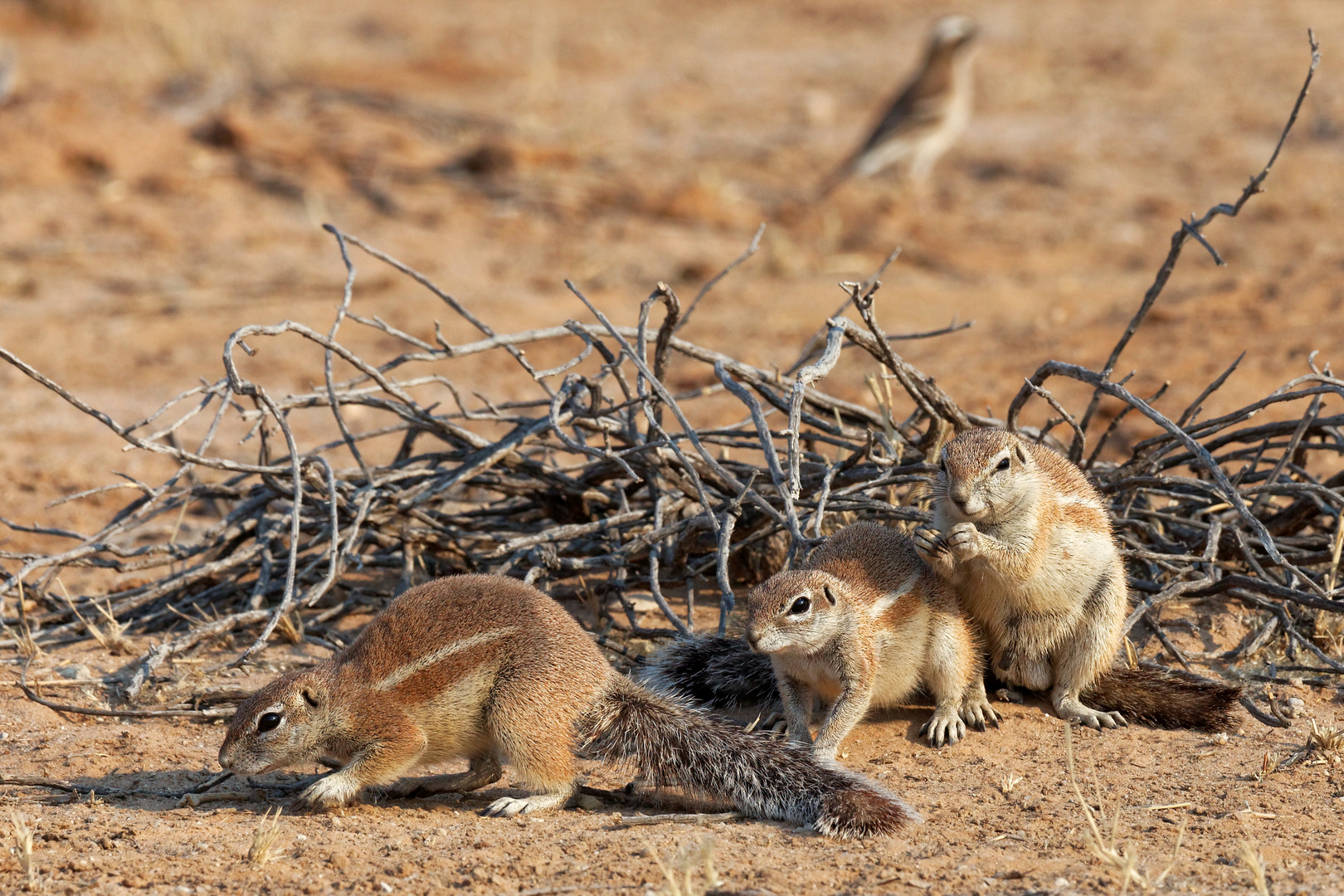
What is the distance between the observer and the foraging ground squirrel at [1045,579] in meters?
3.95

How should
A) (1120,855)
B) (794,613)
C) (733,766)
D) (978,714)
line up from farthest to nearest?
(978,714), (794,613), (733,766), (1120,855)

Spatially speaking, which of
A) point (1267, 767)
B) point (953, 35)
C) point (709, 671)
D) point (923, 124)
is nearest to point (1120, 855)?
point (1267, 767)

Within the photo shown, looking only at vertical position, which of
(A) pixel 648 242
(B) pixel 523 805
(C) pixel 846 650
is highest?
(A) pixel 648 242

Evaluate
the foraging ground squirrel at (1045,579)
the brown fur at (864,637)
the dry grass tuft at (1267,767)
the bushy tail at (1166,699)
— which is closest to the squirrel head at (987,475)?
the foraging ground squirrel at (1045,579)

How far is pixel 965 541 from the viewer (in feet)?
12.7

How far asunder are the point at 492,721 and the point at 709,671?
0.82 m

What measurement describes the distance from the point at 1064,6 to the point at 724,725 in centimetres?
1790

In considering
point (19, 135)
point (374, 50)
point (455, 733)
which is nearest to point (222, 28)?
point (374, 50)

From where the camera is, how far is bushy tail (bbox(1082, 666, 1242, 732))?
4.10 metres

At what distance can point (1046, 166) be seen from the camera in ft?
43.5

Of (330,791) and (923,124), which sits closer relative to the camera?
(330,791)

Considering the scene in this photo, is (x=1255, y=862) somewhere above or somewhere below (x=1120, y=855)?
above

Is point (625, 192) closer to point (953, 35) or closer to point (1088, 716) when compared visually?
point (953, 35)

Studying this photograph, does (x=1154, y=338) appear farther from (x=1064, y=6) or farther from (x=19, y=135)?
(x=1064, y=6)
